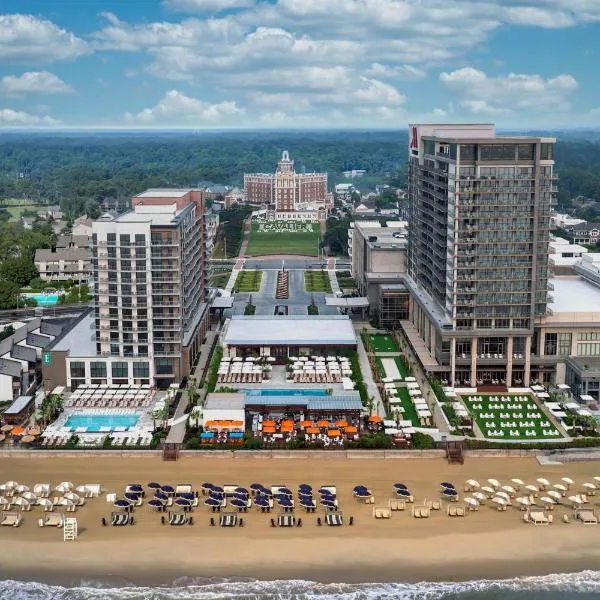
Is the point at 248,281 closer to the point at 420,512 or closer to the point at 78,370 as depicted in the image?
the point at 78,370

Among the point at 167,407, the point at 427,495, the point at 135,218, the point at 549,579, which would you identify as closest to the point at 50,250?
the point at 135,218

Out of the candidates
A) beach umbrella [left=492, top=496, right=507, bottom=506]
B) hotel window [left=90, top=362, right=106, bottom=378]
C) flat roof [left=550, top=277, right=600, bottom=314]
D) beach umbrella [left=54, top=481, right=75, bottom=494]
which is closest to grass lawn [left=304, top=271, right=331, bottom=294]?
flat roof [left=550, top=277, right=600, bottom=314]

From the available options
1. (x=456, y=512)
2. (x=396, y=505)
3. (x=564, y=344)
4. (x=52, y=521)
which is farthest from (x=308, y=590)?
(x=564, y=344)

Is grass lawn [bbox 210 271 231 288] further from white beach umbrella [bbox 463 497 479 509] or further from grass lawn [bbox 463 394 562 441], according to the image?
white beach umbrella [bbox 463 497 479 509]

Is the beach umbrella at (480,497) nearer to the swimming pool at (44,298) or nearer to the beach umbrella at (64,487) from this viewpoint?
the beach umbrella at (64,487)

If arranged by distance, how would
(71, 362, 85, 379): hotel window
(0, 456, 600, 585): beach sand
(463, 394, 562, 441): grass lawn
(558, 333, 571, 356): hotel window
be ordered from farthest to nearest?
(558, 333, 571, 356): hotel window → (71, 362, 85, 379): hotel window → (463, 394, 562, 441): grass lawn → (0, 456, 600, 585): beach sand

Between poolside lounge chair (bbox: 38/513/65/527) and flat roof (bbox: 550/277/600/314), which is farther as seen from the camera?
flat roof (bbox: 550/277/600/314)

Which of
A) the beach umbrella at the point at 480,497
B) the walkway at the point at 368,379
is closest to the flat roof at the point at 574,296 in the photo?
the walkway at the point at 368,379
